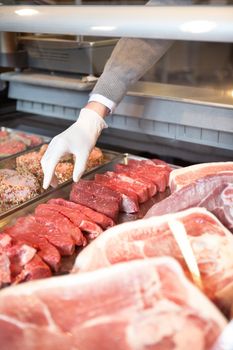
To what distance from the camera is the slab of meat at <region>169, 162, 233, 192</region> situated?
1.70 m

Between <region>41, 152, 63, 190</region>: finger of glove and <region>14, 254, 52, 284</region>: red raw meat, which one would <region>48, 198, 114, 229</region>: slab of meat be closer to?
<region>41, 152, 63, 190</region>: finger of glove

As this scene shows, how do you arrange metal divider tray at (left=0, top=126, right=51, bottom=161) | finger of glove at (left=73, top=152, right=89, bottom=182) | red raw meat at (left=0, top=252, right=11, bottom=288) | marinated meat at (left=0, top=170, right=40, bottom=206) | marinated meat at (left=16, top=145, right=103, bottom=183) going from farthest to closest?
metal divider tray at (left=0, top=126, right=51, bottom=161) < marinated meat at (left=16, top=145, right=103, bottom=183) < marinated meat at (left=0, top=170, right=40, bottom=206) < finger of glove at (left=73, top=152, right=89, bottom=182) < red raw meat at (left=0, top=252, right=11, bottom=288)

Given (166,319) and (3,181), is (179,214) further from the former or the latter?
(3,181)

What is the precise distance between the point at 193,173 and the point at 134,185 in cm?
32

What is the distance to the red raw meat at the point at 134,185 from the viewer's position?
192cm

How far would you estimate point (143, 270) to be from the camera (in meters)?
1.03

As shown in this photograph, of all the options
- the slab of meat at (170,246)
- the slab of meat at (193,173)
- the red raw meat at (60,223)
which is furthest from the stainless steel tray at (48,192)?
the slab of meat at (170,246)

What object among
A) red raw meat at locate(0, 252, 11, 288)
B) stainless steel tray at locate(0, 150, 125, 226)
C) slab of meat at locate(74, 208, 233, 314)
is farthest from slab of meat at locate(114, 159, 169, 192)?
red raw meat at locate(0, 252, 11, 288)

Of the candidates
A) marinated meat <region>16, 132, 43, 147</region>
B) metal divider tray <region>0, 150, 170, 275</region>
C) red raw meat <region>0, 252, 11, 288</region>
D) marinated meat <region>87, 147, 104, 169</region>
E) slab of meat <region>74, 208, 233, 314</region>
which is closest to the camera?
slab of meat <region>74, 208, 233, 314</region>

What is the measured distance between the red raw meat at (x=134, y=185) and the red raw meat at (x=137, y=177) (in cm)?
2

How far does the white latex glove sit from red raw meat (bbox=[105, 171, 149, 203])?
0.24 metres

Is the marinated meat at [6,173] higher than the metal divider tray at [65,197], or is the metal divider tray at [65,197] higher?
the marinated meat at [6,173]

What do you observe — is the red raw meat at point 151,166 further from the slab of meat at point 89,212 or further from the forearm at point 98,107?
the slab of meat at point 89,212

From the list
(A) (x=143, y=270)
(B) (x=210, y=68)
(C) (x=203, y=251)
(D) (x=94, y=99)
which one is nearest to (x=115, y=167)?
(D) (x=94, y=99)
